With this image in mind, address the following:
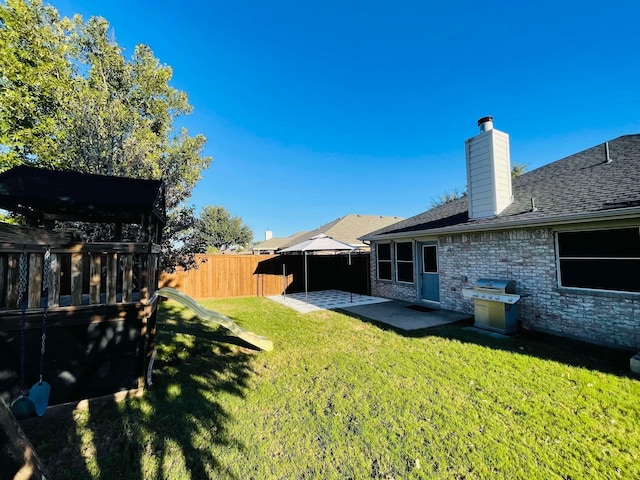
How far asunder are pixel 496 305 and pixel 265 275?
949 cm

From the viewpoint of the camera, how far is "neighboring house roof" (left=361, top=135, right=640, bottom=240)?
5258 millimetres

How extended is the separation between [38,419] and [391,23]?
44.6 ft

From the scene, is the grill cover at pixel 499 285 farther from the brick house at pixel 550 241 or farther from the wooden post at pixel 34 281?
the wooden post at pixel 34 281

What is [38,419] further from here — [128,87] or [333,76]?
→ [333,76]

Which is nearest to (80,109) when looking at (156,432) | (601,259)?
(156,432)

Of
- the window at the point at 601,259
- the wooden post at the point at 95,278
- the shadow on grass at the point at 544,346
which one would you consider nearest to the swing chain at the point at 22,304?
the wooden post at the point at 95,278

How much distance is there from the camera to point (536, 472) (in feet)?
7.25

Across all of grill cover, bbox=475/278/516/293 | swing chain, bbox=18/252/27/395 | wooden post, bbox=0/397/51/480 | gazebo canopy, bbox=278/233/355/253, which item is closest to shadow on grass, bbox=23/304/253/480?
swing chain, bbox=18/252/27/395

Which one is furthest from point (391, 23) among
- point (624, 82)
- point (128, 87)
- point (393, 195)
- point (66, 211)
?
point (393, 195)

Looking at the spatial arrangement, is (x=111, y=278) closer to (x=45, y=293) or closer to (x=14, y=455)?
(x=45, y=293)

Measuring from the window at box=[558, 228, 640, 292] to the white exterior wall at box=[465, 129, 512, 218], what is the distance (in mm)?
1853

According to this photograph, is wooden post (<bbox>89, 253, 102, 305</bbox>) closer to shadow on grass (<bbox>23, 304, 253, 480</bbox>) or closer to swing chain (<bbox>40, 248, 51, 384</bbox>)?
swing chain (<bbox>40, 248, 51, 384</bbox>)

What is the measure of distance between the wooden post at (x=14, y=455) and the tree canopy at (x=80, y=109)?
7999mm

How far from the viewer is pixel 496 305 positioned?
6195 millimetres
